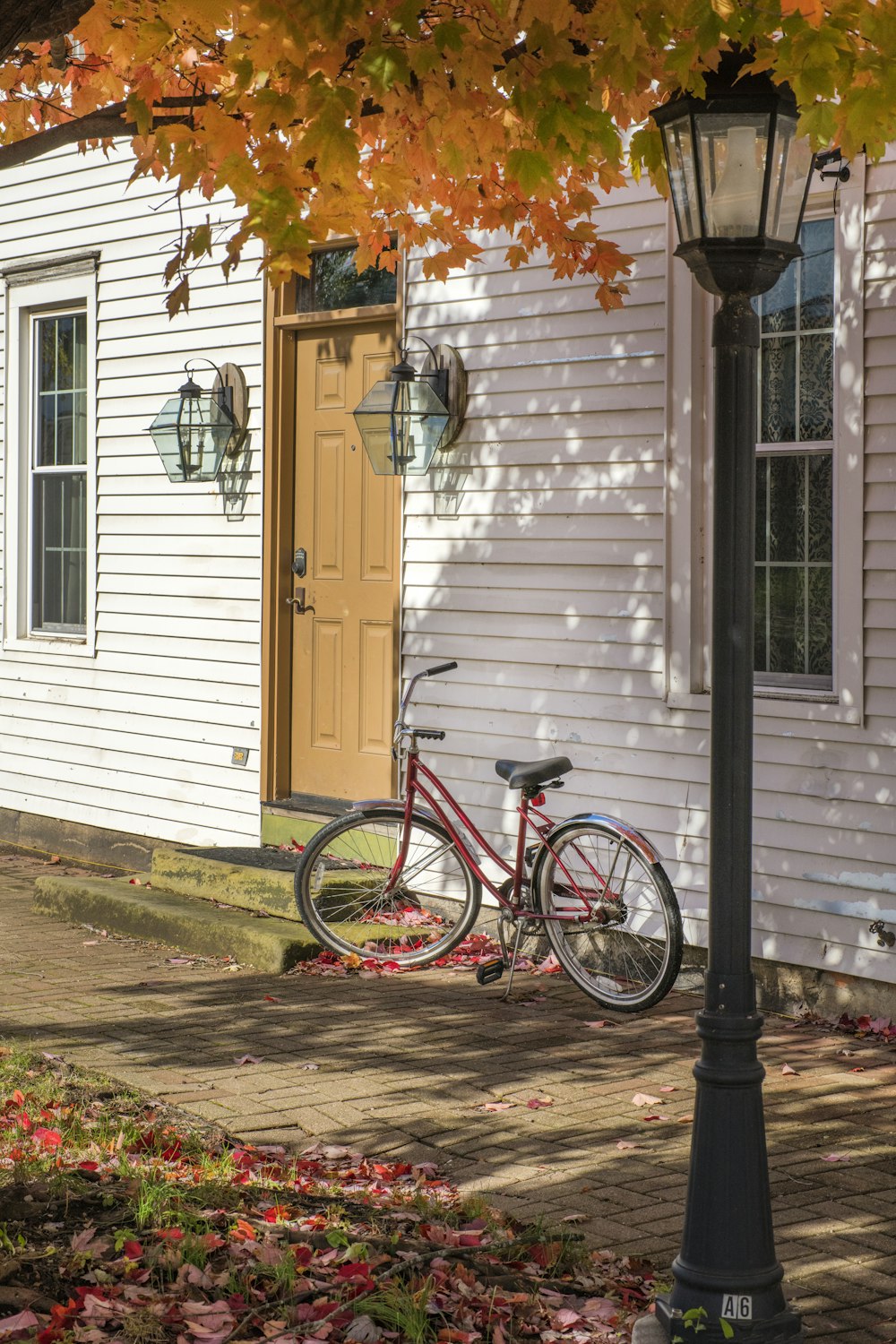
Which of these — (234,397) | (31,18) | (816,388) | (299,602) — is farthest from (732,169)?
(234,397)

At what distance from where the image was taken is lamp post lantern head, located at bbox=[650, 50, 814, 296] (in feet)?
12.0

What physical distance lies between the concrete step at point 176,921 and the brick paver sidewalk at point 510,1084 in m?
0.15

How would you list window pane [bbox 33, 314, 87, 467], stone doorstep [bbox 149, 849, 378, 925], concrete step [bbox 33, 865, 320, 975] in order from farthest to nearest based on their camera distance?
window pane [bbox 33, 314, 87, 467], stone doorstep [bbox 149, 849, 378, 925], concrete step [bbox 33, 865, 320, 975]

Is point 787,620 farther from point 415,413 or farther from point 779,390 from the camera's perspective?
point 415,413

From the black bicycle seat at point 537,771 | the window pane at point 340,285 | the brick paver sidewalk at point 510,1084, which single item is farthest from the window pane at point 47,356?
the black bicycle seat at point 537,771

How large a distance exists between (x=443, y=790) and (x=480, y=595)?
1.24 meters

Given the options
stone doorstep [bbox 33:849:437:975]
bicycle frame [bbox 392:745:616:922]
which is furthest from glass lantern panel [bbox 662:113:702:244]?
stone doorstep [bbox 33:849:437:975]

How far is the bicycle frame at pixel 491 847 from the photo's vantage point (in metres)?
7.13

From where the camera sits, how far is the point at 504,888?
7.36m

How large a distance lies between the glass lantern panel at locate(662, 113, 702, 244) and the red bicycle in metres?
3.51

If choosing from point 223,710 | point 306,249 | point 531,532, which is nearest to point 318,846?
point 531,532

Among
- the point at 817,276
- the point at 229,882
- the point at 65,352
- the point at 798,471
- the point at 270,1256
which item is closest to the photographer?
the point at 270,1256

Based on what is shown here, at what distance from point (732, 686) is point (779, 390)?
3631 mm

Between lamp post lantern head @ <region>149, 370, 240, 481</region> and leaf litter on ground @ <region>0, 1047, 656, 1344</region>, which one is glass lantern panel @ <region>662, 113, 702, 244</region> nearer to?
leaf litter on ground @ <region>0, 1047, 656, 1344</region>
